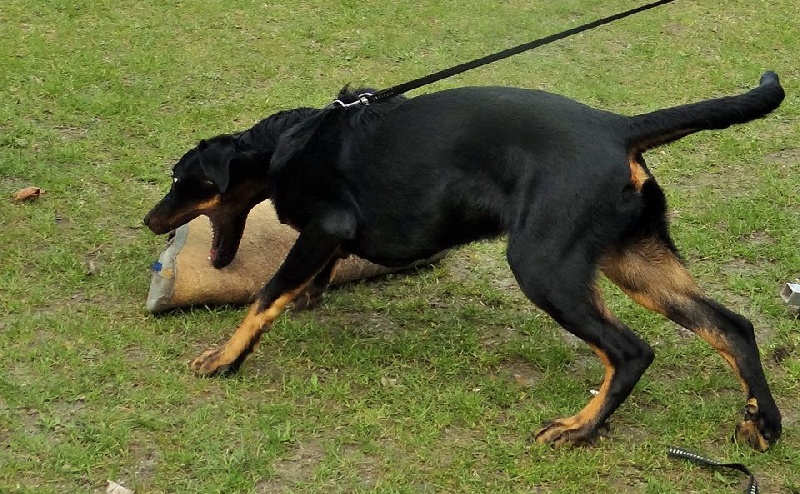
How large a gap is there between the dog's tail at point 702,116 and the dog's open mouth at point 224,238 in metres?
2.01

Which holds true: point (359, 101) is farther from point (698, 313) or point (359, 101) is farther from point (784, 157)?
point (784, 157)

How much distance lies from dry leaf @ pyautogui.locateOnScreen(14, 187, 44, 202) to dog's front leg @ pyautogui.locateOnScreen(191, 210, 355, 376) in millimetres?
2124

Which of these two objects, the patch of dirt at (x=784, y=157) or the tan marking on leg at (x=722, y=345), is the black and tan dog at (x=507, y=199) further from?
the patch of dirt at (x=784, y=157)

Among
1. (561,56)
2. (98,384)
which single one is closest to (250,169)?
(98,384)

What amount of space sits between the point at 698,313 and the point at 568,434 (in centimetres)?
81

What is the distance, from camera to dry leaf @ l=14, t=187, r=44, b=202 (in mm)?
5617

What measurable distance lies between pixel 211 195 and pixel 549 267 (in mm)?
1724

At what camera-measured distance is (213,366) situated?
423cm

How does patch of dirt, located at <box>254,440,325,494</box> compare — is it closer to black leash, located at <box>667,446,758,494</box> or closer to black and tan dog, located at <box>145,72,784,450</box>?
black and tan dog, located at <box>145,72,784,450</box>

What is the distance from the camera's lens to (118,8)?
29.9 ft

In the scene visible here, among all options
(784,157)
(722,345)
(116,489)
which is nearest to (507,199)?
(722,345)

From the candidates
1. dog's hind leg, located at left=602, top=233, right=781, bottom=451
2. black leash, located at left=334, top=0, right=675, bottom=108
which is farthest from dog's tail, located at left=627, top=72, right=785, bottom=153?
black leash, located at left=334, top=0, right=675, bottom=108

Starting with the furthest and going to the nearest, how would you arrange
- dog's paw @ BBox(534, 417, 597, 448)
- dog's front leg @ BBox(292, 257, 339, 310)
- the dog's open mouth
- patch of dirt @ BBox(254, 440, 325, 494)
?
dog's front leg @ BBox(292, 257, 339, 310), the dog's open mouth, dog's paw @ BBox(534, 417, 597, 448), patch of dirt @ BBox(254, 440, 325, 494)

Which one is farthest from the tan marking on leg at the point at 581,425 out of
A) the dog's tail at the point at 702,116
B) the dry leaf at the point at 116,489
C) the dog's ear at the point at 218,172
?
the dog's ear at the point at 218,172
